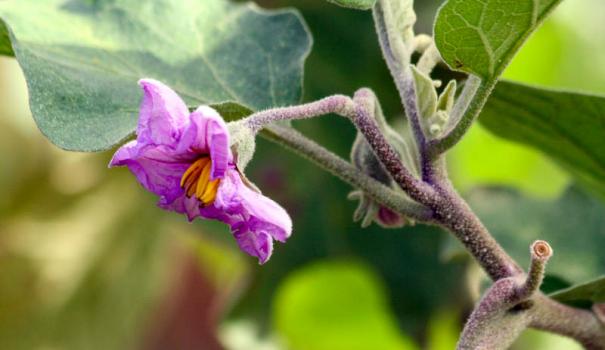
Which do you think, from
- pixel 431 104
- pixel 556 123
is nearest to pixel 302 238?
pixel 556 123

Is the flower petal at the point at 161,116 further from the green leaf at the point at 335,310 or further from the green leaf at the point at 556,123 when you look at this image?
the green leaf at the point at 335,310

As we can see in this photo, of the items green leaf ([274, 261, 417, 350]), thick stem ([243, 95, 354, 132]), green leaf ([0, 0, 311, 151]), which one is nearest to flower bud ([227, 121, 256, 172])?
thick stem ([243, 95, 354, 132])

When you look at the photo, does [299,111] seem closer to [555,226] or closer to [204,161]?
[204,161]

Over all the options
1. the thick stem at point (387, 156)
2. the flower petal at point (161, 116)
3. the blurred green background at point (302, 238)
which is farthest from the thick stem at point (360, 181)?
the blurred green background at point (302, 238)

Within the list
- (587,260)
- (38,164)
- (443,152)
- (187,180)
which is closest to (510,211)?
(587,260)

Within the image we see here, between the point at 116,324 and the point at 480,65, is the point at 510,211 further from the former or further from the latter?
the point at 116,324
